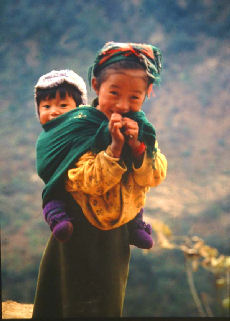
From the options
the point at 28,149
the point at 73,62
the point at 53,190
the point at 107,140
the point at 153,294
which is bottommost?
the point at 153,294

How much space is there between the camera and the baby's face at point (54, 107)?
218cm

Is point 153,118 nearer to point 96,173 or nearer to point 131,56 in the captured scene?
point 131,56

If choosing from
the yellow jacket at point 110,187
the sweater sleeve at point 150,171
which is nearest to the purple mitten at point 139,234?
the yellow jacket at point 110,187

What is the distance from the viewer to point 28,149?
265 cm

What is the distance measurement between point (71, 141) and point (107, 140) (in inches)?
7.1

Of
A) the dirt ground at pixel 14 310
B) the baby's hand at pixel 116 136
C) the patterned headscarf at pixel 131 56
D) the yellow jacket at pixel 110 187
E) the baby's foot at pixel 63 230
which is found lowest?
the dirt ground at pixel 14 310

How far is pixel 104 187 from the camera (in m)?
1.94

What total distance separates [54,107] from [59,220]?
0.61m

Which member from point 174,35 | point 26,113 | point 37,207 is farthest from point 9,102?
point 174,35

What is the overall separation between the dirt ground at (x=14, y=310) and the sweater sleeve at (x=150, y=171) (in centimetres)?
114

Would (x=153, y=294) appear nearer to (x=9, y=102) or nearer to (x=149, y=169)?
(x=149, y=169)

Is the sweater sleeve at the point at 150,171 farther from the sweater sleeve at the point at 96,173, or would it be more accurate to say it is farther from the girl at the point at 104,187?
the sweater sleeve at the point at 96,173

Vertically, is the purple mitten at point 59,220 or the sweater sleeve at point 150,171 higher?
the sweater sleeve at point 150,171

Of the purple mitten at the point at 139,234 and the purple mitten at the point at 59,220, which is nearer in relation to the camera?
the purple mitten at the point at 59,220
